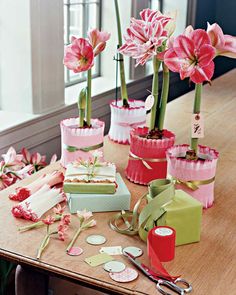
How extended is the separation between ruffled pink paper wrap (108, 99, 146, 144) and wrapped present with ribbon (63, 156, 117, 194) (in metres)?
0.52

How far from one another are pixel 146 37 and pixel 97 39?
0.27 metres

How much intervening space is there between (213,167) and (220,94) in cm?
176

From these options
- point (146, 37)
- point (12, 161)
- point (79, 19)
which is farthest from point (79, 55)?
Result: point (79, 19)

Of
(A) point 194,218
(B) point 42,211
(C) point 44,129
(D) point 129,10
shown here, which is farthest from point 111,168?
(D) point 129,10

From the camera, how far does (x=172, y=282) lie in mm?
1307

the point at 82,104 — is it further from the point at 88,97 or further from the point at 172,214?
the point at 172,214

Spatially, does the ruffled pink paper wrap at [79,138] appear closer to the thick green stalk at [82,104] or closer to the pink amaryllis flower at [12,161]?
the thick green stalk at [82,104]

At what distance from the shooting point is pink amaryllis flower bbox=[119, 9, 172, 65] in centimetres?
165

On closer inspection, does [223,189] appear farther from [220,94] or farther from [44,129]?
[220,94]

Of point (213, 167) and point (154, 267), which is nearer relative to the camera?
point (154, 267)

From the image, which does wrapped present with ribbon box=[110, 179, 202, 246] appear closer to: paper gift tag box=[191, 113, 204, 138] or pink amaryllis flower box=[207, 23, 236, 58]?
paper gift tag box=[191, 113, 204, 138]

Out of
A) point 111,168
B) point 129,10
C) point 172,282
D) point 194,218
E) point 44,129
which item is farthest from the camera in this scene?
point 129,10

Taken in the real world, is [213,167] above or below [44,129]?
above

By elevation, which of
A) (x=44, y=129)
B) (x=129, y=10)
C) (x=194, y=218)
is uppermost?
(x=129, y=10)
